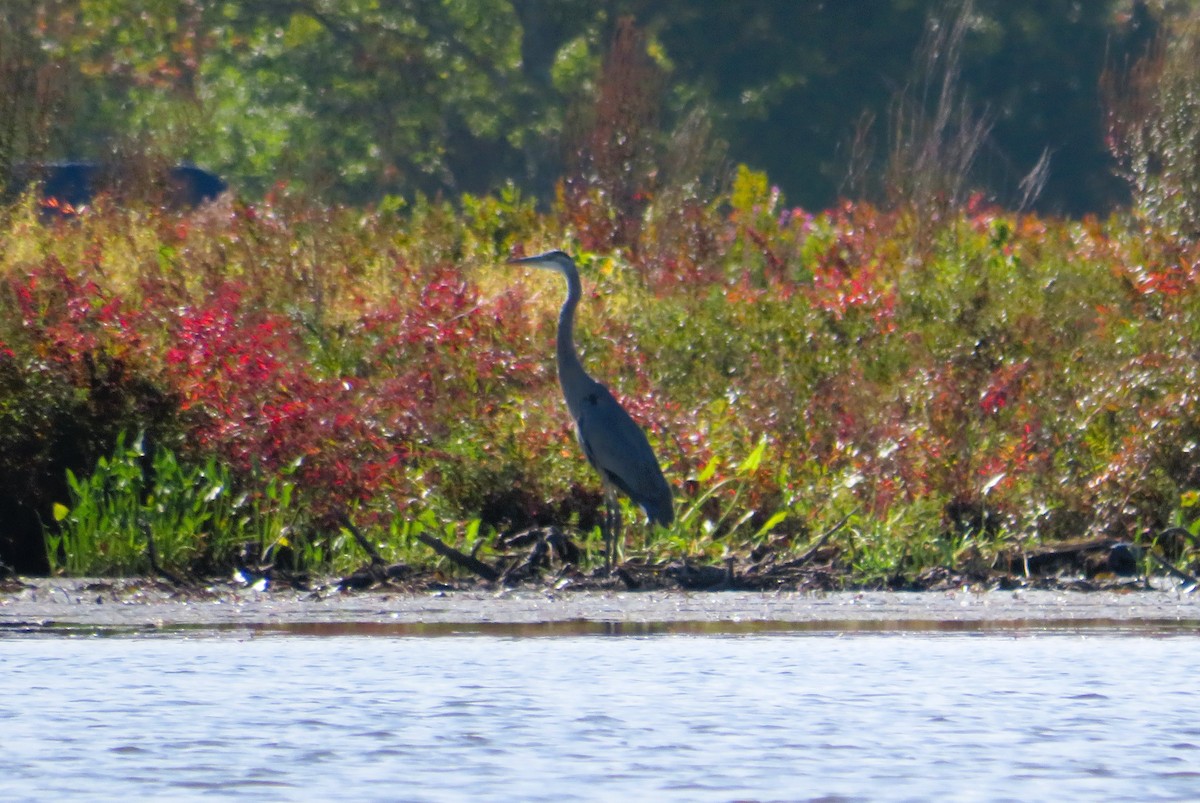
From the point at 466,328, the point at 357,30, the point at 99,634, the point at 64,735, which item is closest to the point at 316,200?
the point at 466,328

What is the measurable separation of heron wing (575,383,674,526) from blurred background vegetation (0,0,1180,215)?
19945mm

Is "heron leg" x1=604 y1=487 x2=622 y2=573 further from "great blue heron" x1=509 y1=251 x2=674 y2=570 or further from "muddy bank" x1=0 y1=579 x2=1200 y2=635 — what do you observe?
"muddy bank" x1=0 y1=579 x2=1200 y2=635

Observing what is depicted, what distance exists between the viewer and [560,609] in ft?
28.8

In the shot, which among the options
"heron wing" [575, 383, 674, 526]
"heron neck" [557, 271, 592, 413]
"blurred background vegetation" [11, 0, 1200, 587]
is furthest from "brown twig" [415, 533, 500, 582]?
"heron neck" [557, 271, 592, 413]

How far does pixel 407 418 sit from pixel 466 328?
1131 mm

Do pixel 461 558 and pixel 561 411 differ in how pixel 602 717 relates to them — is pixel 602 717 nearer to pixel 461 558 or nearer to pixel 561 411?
pixel 461 558

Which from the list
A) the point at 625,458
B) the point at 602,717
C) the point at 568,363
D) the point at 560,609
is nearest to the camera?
the point at 602,717

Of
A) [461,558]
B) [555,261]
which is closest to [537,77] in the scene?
[555,261]

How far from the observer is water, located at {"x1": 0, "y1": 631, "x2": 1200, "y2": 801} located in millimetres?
5359

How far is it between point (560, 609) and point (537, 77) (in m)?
25.5

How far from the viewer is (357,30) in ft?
108

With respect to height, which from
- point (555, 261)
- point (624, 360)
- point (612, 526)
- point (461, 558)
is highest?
point (555, 261)

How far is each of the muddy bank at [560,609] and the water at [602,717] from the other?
395mm

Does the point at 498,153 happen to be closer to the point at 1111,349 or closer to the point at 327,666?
the point at 1111,349
